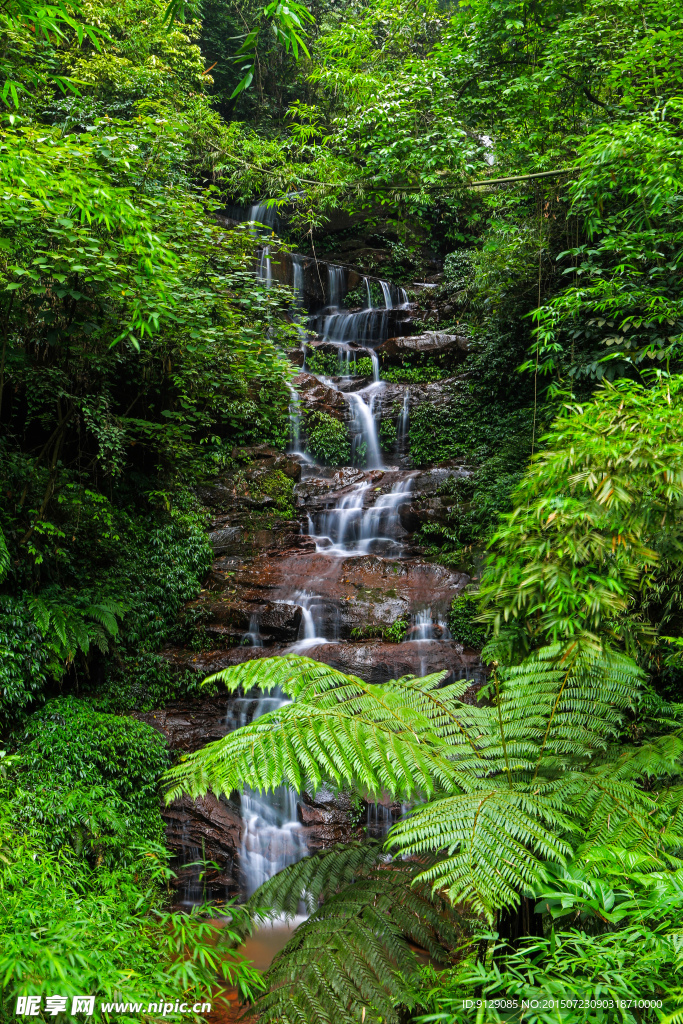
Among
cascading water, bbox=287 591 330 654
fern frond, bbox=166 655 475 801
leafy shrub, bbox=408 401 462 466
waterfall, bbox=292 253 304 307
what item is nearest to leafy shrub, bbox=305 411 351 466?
leafy shrub, bbox=408 401 462 466

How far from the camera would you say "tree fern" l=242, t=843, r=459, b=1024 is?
6.50 feet

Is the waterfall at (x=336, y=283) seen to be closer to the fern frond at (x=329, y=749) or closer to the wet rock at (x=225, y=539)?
the wet rock at (x=225, y=539)

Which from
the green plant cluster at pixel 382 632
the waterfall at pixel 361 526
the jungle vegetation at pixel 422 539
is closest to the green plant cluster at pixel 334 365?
the jungle vegetation at pixel 422 539

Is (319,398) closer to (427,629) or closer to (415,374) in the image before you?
(415,374)

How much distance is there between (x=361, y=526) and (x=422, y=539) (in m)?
1.07

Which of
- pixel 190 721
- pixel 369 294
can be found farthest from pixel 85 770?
pixel 369 294

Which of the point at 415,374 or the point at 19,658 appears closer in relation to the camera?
the point at 19,658

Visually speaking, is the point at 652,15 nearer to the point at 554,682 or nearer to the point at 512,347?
the point at 512,347

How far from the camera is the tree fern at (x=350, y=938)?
1.98 meters

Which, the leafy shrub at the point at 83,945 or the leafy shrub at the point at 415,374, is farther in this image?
the leafy shrub at the point at 415,374

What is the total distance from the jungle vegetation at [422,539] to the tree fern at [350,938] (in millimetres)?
14

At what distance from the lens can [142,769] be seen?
17.0 feet

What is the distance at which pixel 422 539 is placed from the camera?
351 inches

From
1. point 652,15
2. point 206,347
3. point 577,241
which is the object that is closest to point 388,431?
point 577,241
